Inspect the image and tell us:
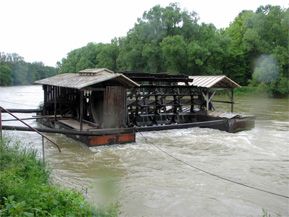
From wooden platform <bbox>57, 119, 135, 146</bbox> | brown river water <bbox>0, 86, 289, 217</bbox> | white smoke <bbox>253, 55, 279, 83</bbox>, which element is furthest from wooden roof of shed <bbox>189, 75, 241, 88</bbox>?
white smoke <bbox>253, 55, 279, 83</bbox>

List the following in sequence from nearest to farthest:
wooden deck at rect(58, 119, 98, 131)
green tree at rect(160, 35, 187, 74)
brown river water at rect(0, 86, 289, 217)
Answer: brown river water at rect(0, 86, 289, 217), wooden deck at rect(58, 119, 98, 131), green tree at rect(160, 35, 187, 74)

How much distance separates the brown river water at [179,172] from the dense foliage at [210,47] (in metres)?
31.6

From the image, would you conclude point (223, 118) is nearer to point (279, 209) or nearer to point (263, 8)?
point (279, 209)

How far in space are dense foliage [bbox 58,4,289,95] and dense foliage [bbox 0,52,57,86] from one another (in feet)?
128

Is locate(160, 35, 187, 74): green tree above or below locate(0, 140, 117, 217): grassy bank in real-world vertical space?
above

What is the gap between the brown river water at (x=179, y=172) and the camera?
31.0ft

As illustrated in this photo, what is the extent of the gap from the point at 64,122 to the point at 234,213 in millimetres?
12155

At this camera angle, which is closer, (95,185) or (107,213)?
(107,213)

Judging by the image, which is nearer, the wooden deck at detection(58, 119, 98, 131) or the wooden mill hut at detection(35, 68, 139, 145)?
the wooden mill hut at detection(35, 68, 139, 145)

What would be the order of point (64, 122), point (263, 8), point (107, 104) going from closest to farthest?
point (107, 104), point (64, 122), point (263, 8)

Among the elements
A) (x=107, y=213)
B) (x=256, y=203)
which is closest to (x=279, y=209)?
(x=256, y=203)

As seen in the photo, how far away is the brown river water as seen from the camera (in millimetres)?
9449

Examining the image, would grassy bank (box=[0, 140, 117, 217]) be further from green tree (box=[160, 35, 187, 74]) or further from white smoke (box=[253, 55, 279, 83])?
green tree (box=[160, 35, 187, 74])

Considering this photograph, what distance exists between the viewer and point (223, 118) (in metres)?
21.6
